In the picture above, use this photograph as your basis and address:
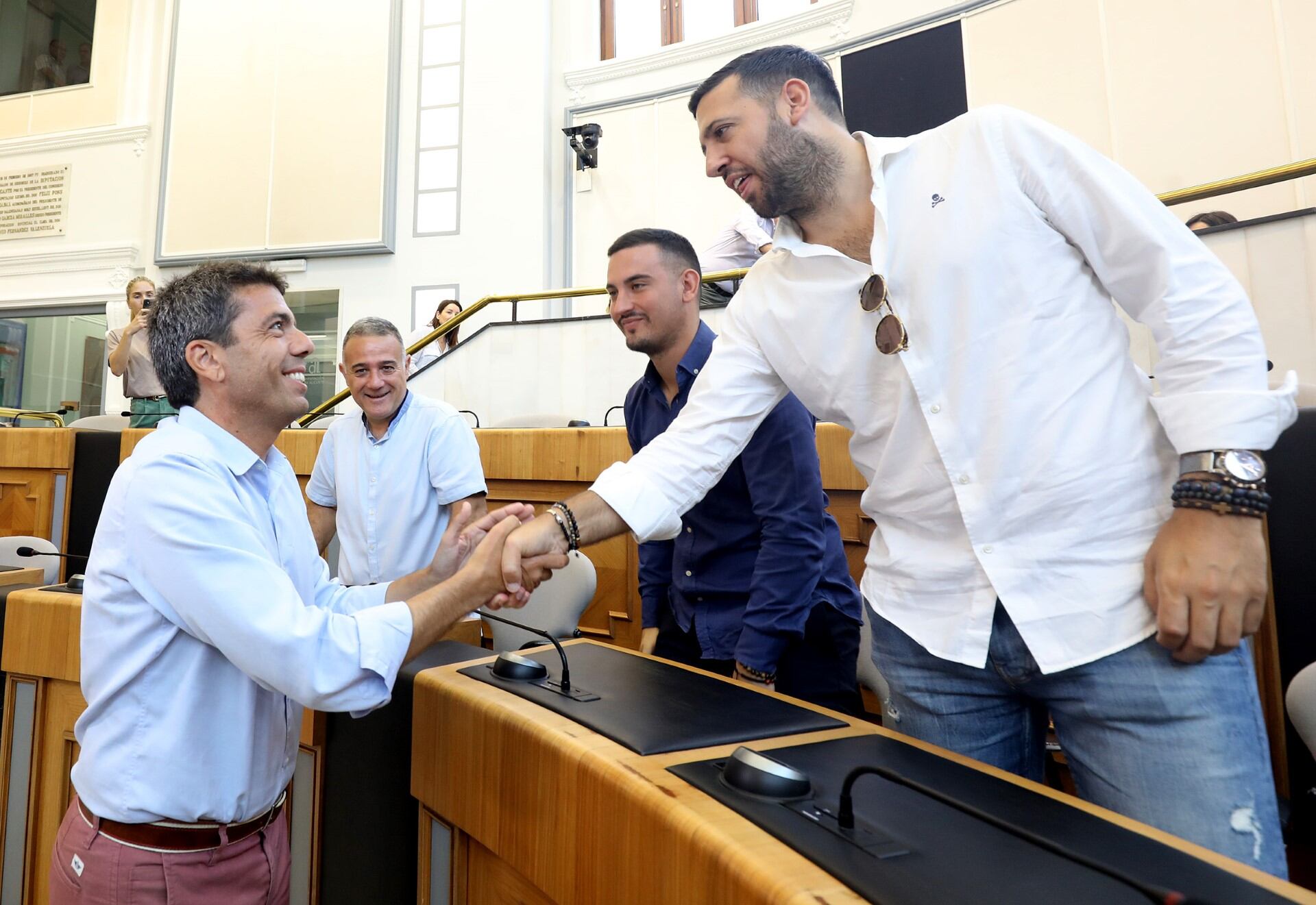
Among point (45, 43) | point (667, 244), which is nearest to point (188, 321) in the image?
point (667, 244)

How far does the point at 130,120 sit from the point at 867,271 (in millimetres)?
→ 10995

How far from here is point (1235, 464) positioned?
810 millimetres

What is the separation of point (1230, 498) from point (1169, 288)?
0.23 meters

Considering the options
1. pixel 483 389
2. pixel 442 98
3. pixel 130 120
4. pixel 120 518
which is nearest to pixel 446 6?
pixel 442 98

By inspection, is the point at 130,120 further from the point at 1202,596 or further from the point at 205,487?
the point at 1202,596

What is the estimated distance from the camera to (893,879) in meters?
0.56

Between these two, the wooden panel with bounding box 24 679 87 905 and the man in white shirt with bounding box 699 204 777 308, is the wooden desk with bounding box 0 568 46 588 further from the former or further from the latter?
the man in white shirt with bounding box 699 204 777 308

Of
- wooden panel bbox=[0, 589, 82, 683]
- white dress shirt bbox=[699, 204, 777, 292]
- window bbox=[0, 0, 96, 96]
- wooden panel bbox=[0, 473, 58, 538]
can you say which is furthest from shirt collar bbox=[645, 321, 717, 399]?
window bbox=[0, 0, 96, 96]

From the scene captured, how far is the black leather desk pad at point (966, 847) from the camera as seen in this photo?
539 millimetres

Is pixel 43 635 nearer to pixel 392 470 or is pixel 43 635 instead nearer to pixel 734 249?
pixel 392 470

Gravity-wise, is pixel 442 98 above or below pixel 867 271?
above

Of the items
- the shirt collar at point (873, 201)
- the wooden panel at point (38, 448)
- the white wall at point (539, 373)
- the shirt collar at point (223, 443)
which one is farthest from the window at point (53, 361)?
the shirt collar at point (873, 201)

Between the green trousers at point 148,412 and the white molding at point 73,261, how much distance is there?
517 cm

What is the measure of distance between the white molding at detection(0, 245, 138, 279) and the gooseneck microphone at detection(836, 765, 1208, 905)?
10589 millimetres
